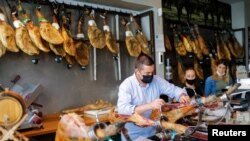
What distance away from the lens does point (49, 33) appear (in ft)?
9.14

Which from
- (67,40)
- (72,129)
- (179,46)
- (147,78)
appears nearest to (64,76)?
(67,40)

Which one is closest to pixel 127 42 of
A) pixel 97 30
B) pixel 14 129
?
pixel 97 30

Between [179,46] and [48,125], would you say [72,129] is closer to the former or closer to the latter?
[48,125]

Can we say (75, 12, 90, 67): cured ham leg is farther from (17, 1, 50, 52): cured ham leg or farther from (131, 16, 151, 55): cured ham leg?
(131, 16, 151, 55): cured ham leg

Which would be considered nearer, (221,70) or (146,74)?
(146,74)

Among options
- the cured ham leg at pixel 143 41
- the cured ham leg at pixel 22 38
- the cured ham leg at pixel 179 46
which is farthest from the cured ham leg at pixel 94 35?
the cured ham leg at pixel 179 46

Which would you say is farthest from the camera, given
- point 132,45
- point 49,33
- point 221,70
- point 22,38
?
point 221,70

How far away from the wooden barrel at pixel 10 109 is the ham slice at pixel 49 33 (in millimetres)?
1342

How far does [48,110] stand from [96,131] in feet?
7.73

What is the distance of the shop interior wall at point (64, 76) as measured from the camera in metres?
2.90

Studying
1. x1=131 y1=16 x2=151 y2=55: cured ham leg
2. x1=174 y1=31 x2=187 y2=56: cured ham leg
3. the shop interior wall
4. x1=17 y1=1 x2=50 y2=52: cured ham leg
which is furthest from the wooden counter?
x1=174 y1=31 x2=187 y2=56: cured ham leg

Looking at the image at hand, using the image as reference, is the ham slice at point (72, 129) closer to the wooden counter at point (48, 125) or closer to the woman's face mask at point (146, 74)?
the wooden counter at point (48, 125)

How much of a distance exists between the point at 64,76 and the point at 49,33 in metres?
0.70

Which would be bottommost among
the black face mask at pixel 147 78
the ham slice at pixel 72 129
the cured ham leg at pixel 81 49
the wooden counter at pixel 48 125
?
the wooden counter at pixel 48 125
